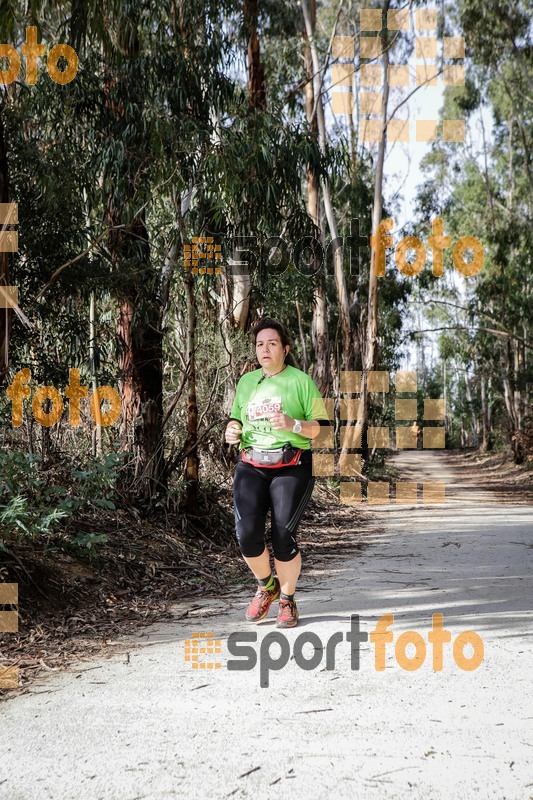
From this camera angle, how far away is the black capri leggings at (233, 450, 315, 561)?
489 cm

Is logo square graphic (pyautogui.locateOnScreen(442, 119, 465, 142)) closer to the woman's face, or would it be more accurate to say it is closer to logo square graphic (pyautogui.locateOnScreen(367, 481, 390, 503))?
logo square graphic (pyautogui.locateOnScreen(367, 481, 390, 503))

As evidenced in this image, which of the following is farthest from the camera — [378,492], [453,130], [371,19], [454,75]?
[453,130]

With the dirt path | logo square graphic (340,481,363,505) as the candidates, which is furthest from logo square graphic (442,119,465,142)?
the dirt path

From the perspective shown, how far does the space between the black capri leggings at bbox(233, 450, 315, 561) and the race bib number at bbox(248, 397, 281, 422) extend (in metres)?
0.31

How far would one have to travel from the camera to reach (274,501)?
4918mm

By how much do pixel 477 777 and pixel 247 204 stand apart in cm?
682

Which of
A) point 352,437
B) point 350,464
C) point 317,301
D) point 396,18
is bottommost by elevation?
point 350,464

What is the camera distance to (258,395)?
4.92m

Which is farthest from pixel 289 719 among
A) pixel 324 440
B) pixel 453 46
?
pixel 453 46

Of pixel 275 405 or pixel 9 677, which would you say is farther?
pixel 275 405

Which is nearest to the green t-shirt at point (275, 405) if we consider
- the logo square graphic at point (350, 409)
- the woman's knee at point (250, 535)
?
the woman's knee at point (250, 535)

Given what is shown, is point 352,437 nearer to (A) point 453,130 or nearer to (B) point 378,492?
(B) point 378,492

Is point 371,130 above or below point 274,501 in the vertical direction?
above

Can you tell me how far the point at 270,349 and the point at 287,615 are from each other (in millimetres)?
1563
